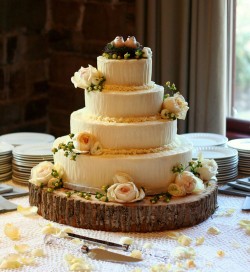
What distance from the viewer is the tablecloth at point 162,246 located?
222cm

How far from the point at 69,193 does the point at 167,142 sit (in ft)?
1.35

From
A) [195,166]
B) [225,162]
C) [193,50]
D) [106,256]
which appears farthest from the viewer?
[193,50]

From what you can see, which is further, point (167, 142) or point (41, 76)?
point (41, 76)

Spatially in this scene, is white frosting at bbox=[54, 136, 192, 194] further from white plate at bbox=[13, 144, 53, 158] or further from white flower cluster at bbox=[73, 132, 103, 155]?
white plate at bbox=[13, 144, 53, 158]

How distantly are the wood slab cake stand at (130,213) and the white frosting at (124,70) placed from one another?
0.44 meters

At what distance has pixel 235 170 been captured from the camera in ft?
10.2

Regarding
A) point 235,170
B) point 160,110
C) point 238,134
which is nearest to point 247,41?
point 238,134

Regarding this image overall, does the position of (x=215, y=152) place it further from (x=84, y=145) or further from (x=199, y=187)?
(x=84, y=145)

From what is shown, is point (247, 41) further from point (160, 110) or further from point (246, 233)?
point (246, 233)

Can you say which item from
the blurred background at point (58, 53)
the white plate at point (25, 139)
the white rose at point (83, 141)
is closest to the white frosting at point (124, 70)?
the white rose at point (83, 141)

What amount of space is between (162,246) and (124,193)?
9.0 inches

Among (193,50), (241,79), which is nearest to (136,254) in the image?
(193,50)

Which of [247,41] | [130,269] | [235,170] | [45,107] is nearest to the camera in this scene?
[130,269]

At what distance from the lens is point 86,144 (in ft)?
8.45
